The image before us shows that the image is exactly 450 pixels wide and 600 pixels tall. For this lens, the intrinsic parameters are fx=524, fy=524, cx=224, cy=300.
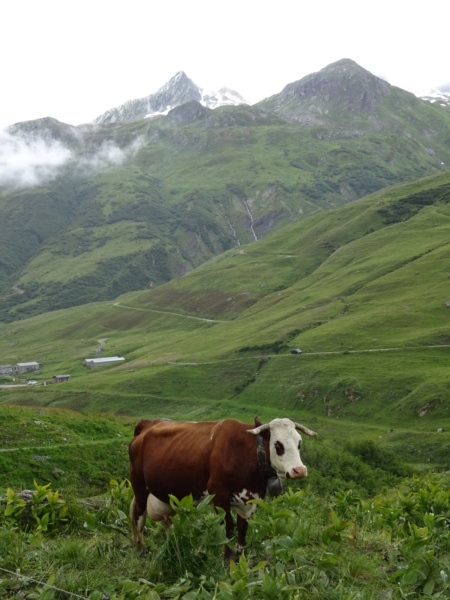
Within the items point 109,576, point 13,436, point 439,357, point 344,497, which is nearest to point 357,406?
point 439,357

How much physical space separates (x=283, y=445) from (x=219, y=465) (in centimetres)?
132

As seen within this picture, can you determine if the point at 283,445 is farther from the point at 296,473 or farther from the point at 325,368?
the point at 325,368

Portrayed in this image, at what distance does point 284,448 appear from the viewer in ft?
31.1

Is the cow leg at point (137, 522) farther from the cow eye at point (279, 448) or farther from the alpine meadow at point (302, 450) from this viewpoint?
the cow eye at point (279, 448)

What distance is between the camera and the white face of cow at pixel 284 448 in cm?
934

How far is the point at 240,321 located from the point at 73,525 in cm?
17493

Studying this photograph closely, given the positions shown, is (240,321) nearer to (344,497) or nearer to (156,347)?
(156,347)

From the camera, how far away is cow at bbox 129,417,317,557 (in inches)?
379

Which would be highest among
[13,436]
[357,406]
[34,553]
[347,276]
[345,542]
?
[34,553]

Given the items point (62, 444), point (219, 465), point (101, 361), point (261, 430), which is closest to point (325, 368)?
point (62, 444)

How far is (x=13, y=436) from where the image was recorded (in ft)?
105

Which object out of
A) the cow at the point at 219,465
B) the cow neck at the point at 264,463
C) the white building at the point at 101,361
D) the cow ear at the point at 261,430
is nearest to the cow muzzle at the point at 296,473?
the cow at the point at 219,465

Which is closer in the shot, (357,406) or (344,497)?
(344,497)

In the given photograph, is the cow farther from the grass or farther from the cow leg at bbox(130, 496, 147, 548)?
the grass
